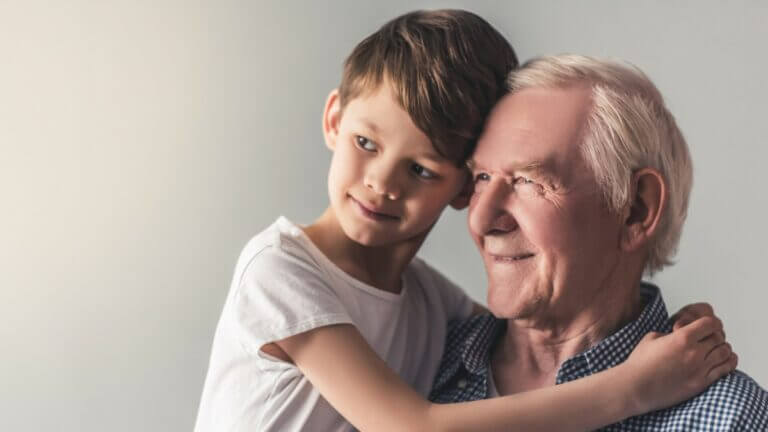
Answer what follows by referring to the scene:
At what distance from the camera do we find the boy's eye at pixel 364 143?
1938 millimetres

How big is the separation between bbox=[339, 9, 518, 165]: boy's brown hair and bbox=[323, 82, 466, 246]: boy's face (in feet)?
0.09

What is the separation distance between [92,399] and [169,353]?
270 millimetres

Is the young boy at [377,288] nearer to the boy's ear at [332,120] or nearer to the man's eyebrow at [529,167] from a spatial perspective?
the boy's ear at [332,120]

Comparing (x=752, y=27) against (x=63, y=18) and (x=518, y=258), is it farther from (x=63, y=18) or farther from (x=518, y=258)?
(x=63, y=18)

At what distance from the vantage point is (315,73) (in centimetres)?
304

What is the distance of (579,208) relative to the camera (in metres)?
1.84

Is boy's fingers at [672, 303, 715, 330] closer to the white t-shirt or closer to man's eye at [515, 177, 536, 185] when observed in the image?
man's eye at [515, 177, 536, 185]

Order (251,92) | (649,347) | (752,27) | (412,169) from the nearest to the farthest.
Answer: (649,347) → (412,169) → (752,27) → (251,92)

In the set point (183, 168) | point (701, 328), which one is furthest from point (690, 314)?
point (183, 168)

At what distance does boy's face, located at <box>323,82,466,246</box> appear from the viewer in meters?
1.89

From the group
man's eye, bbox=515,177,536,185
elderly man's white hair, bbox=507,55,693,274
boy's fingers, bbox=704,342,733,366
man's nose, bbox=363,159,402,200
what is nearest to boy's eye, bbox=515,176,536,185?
man's eye, bbox=515,177,536,185

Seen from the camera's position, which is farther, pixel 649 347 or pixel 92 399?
pixel 92 399

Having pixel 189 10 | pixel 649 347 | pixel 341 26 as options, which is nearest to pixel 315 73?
pixel 341 26

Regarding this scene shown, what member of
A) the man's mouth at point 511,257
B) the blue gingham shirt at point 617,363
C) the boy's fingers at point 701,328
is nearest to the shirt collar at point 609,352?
the blue gingham shirt at point 617,363
